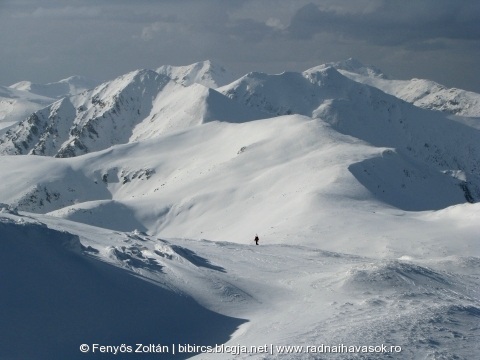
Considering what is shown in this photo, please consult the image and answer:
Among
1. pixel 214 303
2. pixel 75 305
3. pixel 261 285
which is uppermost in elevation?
pixel 75 305

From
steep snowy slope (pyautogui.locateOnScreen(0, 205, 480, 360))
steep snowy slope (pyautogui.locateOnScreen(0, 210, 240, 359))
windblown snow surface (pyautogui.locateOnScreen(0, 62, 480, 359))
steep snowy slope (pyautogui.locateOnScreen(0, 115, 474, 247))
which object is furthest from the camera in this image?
steep snowy slope (pyautogui.locateOnScreen(0, 115, 474, 247))

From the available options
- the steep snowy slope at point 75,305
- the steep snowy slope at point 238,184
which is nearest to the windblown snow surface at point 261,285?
the steep snowy slope at point 75,305

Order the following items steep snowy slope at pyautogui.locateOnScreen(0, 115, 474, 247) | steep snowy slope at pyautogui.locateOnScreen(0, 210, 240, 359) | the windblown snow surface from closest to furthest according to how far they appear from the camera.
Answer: steep snowy slope at pyautogui.locateOnScreen(0, 210, 240, 359) → the windblown snow surface → steep snowy slope at pyautogui.locateOnScreen(0, 115, 474, 247)

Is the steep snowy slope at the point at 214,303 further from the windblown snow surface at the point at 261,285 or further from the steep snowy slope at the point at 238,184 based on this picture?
the steep snowy slope at the point at 238,184

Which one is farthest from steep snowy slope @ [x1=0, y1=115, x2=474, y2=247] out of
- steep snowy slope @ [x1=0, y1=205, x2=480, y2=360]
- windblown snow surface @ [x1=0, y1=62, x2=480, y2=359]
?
steep snowy slope @ [x1=0, y1=205, x2=480, y2=360]

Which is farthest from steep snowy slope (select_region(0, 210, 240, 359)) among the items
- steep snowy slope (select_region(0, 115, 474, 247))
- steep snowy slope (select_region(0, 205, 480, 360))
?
steep snowy slope (select_region(0, 115, 474, 247))

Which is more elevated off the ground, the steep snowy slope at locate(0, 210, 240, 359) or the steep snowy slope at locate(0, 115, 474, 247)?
the steep snowy slope at locate(0, 210, 240, 359)

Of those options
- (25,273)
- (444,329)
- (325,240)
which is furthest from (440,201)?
(25,273)

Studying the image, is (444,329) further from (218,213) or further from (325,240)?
(218,213)

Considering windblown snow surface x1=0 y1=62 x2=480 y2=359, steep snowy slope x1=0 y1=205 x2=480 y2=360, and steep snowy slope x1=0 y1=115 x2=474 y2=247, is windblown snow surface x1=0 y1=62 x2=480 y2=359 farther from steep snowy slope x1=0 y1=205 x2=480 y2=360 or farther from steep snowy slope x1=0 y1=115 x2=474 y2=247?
steep snowy slope x1=0 y1=115 x2=474 y2=247

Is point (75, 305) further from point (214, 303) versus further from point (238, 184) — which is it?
point (238, 184)

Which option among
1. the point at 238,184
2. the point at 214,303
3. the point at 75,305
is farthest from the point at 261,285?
the point at 238,184

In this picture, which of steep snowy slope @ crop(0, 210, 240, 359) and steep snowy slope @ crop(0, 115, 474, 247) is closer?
steep snowy slope @ crop(0, 210, 240, 359)

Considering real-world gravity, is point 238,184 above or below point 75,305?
below
